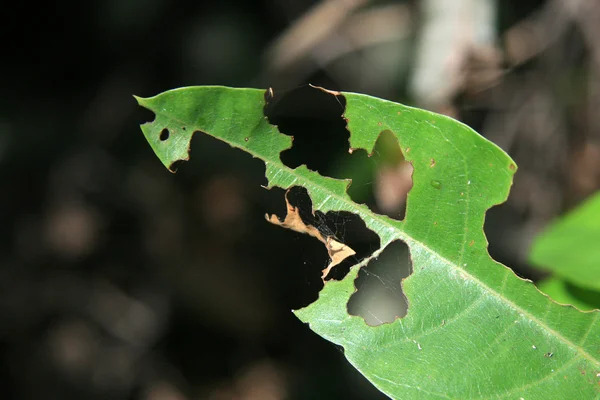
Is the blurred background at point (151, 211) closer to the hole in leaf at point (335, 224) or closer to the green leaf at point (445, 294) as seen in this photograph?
the hole in leaf at point (335, 224)

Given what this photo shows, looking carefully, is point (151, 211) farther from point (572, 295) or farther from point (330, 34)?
point (572, 295)

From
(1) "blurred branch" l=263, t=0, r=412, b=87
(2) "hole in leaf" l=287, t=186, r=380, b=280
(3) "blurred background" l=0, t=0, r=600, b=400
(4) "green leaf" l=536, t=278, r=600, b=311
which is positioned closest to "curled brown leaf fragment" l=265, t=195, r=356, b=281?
(2) "hole in leaf" l=287, t=186, r=380, b=280

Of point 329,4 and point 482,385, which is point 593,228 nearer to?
point 482,385

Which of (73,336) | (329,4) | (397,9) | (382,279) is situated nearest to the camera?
(382,279)

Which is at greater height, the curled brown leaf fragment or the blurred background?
the curled brown leaf fragment

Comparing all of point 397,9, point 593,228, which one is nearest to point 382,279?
point 593,228

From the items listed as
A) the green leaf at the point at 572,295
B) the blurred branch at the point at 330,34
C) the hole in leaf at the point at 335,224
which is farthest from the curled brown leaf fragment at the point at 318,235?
the blurred branch at the point at 330,34

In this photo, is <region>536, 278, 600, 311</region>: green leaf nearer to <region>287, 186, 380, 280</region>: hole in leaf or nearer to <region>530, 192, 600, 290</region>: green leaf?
<region>530, 192, 600, 290</region>: green leaf

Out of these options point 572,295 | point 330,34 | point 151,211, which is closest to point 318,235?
point 572,295
